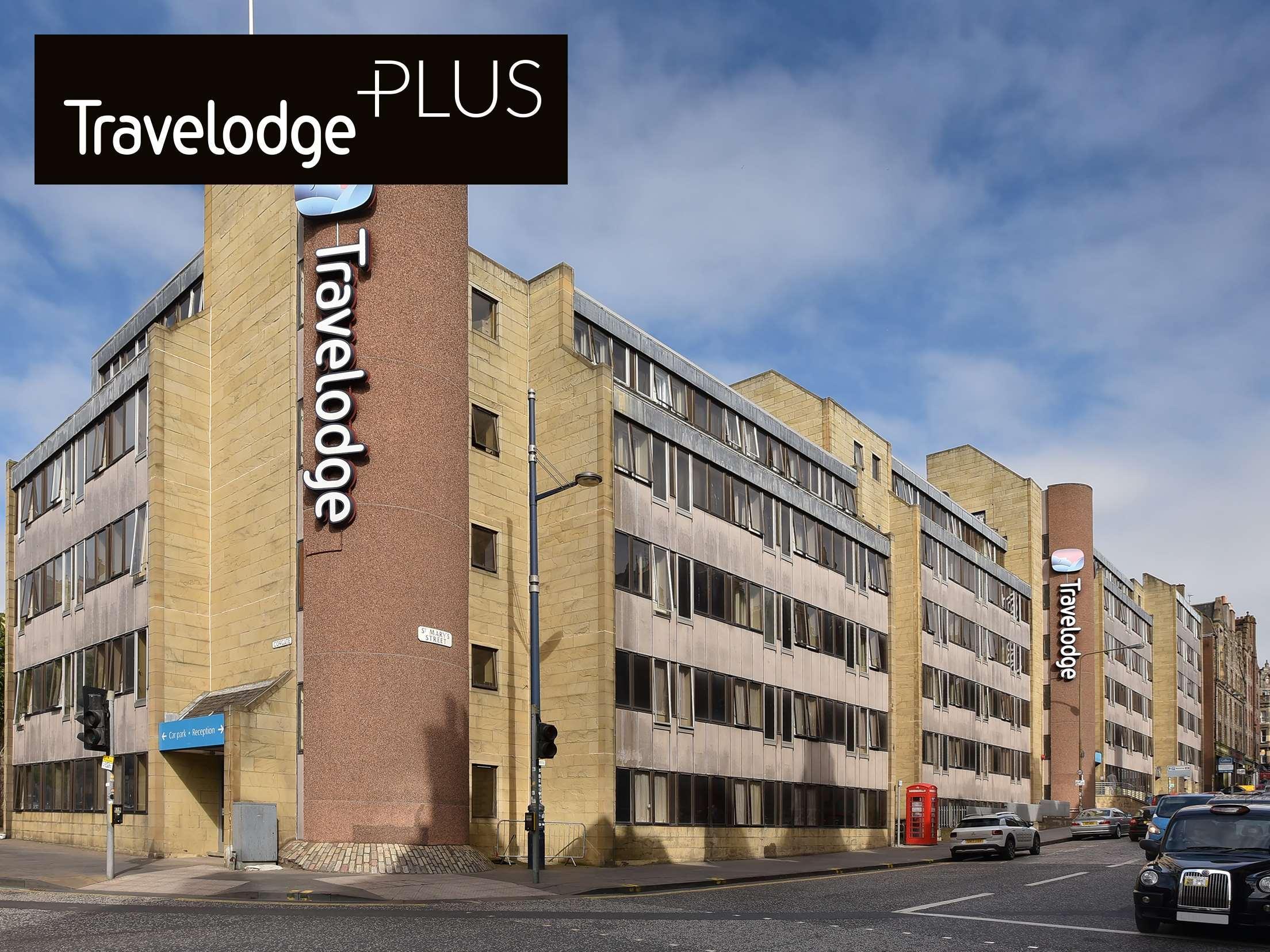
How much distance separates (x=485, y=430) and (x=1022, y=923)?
20863 millimetres

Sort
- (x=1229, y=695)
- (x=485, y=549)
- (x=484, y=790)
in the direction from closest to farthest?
1. (x=484, y=790)
2. (x=485, y=549)
3. (x=1229, y=695)

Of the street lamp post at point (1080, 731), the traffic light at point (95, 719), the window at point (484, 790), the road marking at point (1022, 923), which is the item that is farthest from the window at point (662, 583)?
the street lamp post at point (1080, 731)

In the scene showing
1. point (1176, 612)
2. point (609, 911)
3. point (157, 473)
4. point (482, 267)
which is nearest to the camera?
point (609, 911)

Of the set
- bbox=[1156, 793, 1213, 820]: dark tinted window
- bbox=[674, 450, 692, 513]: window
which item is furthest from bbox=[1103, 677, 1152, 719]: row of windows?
bbox=[674, 450, 692, 513]: window

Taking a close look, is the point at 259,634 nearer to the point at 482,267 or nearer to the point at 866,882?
the point at 482,267

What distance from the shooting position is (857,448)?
56.9 meters

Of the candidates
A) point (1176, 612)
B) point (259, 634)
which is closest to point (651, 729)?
point (259, 634)

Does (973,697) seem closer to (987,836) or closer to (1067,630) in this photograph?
(1067,630)

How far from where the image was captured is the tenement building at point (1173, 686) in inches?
4104

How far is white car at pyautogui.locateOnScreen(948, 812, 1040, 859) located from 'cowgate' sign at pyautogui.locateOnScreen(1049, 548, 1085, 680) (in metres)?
42.5

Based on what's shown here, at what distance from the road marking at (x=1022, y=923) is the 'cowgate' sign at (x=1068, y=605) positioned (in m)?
66.1

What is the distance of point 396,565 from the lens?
2947 cm

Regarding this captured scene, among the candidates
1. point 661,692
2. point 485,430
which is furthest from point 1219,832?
point 485,430

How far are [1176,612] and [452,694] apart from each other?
92.9m
